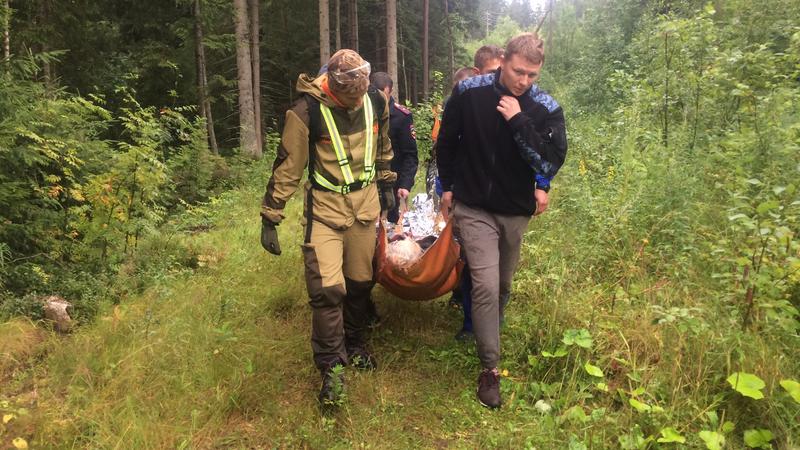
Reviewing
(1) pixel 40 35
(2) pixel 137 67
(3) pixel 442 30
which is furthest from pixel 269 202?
(3) pixel 442 30

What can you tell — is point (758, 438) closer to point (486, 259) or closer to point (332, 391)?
point (486, 259)

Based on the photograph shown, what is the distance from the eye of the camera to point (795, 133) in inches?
156

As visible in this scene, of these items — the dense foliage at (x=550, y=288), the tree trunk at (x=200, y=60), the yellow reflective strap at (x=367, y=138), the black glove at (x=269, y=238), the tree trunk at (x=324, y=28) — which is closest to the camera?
the dense foliage at (x=550, y=288)

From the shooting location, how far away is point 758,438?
2.45 metres

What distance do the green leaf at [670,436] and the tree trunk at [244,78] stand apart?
36.4ft

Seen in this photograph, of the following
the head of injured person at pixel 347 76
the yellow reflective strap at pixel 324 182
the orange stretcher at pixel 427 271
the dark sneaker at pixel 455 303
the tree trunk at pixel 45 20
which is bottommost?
the dark sneaker at pixel 455 303

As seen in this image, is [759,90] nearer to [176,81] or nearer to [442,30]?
[176,81]

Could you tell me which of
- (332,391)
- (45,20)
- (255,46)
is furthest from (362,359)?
(255,46)

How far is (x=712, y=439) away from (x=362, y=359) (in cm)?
212

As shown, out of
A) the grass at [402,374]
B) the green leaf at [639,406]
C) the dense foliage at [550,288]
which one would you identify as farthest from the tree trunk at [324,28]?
the green leaf at [639,406]

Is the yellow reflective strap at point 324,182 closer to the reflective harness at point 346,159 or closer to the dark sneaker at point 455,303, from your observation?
the reflective harness at point 346,159

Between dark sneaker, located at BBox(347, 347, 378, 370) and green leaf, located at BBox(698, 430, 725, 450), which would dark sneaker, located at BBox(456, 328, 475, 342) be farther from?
green leaf, located at BBox(698, 430, 725, 450)

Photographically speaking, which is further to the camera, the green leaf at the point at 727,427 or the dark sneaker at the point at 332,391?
the dark sneaker at the point at 332,391

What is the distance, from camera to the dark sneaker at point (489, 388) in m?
2.99
